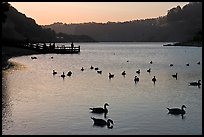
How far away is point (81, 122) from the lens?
1936 centimetres

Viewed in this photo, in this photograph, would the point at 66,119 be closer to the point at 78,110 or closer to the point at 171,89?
the point at 78,110

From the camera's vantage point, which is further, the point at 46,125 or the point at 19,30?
the point at 19,30

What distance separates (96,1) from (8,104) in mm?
21935

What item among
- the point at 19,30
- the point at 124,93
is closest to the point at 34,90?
the point at 124,93

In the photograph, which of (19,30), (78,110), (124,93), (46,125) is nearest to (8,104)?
(78,110)

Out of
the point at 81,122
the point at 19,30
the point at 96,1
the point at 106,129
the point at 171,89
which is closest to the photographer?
the point at 96,1

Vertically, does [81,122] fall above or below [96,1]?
below

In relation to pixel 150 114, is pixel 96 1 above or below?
above

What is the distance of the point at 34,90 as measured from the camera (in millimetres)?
32938

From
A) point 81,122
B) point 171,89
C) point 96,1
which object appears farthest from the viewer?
point 171,89

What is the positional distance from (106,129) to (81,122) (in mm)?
1800

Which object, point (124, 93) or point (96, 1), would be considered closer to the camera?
point (96, 1)

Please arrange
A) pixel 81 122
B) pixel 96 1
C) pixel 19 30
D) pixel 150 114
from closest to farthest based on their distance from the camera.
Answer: pixel 96 1
pixel 81 122
pixel 150 114
pixel 19 30

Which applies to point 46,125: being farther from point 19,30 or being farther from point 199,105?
point 19,30
